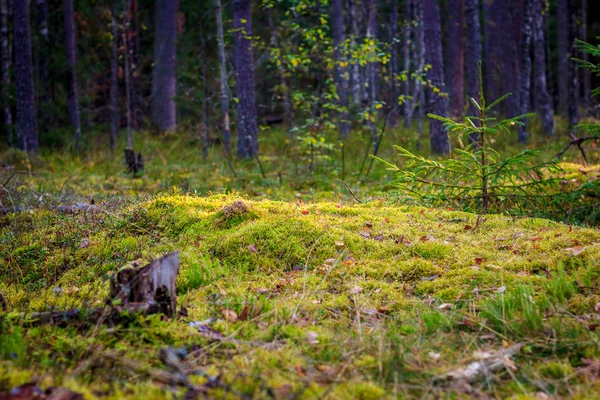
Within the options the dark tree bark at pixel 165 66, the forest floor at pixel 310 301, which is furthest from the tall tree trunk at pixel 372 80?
the dark tree bark at pixel 165 66

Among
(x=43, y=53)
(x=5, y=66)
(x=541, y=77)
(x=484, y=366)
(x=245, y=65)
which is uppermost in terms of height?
(x=43, y=53)

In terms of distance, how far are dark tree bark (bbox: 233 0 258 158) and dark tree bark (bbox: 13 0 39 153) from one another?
6.14 m

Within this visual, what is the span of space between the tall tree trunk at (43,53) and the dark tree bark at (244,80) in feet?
25.5

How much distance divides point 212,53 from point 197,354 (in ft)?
65.8

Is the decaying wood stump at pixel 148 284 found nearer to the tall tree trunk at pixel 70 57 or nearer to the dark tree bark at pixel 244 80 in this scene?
the dark tree bark at pixel 244 80

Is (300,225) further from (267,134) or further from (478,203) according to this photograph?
(267,134)

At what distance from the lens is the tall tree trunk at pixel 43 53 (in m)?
16.0

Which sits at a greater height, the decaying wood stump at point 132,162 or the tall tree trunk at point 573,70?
the tall tree trunk at point 573,70

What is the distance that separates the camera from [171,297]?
10.6 ft

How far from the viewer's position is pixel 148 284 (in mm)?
3145

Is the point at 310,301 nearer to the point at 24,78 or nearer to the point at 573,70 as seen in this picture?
the point at 573,70

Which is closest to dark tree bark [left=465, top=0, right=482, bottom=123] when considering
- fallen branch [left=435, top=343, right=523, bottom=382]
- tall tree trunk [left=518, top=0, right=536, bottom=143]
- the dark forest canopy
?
the dark forest canopy

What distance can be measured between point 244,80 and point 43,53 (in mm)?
8380

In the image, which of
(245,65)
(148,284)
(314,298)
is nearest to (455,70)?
(245,65)
